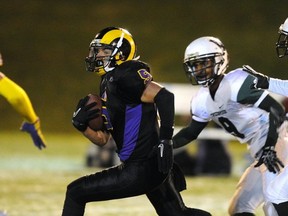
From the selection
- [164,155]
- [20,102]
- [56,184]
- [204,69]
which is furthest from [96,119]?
[56,184]

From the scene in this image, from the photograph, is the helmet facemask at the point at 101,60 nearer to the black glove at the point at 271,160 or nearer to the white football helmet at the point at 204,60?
the white football helmet at the point at 204,60

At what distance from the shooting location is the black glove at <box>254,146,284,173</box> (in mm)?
4695

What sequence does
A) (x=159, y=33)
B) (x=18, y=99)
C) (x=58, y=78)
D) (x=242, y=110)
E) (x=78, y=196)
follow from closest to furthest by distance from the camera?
(x=78, y=196), (x=242, y=110), (x=18, y=99), (x=58, y=78), (x=159, y=33)

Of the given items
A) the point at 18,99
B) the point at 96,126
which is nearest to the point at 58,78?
the point at 18,99

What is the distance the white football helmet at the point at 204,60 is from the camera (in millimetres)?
Result: 4832

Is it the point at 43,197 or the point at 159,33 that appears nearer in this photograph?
the point at 43,197

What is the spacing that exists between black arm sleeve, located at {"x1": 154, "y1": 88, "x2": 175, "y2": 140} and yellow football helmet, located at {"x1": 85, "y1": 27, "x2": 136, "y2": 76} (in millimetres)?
435

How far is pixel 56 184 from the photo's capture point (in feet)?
27.2

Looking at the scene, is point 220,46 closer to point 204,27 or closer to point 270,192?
point 270,192

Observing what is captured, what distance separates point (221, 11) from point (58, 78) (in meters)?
4.48

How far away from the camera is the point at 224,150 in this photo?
9.47 meters

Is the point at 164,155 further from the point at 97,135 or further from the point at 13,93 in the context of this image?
the point at 13,93

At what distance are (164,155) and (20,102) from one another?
158 cm

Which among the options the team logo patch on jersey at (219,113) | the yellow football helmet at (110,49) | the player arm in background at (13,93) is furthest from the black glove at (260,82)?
the player arm in background at (13,93)
